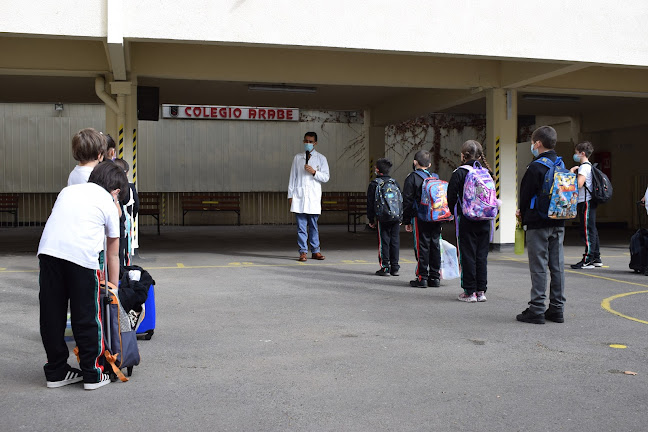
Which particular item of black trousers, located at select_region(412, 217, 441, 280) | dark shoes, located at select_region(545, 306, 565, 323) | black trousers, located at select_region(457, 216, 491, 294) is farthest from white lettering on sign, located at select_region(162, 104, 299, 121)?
dark shoes, located at select_region(545, 306, 565, 323)

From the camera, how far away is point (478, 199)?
24.3 ft

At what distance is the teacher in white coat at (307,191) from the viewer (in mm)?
11938

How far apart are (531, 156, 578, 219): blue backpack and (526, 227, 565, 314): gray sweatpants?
0.19 meters

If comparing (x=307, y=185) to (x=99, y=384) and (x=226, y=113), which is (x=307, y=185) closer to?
(x=99, y=384)

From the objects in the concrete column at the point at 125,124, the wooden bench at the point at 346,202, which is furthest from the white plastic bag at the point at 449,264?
the wooden bench at the point at 346,202

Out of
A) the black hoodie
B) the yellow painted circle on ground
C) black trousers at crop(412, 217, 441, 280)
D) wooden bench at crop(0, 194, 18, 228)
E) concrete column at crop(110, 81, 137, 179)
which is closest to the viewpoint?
the black hoodie

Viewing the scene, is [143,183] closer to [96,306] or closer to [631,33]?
[631,33]

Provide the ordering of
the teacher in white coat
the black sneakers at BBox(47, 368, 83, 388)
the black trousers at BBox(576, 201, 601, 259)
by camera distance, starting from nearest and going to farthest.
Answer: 1. the black sneakers at BBox(47, 368, 83, 388)
2. the black trousers at BBox(576, 201, 601, 259)
3. the teacher in white coat

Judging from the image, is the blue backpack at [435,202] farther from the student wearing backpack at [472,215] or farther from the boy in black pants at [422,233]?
the student wearing backpack at [472,215]

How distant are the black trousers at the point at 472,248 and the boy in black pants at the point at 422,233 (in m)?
1.00

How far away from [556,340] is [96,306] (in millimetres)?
3683

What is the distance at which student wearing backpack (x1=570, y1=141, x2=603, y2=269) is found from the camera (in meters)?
10.6

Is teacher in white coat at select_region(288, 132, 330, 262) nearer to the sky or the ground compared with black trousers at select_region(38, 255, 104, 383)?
nearer to the sky

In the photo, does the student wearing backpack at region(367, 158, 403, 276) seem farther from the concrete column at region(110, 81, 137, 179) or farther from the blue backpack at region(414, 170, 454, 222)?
the concrete column at region(110, 81, 137, 179)
